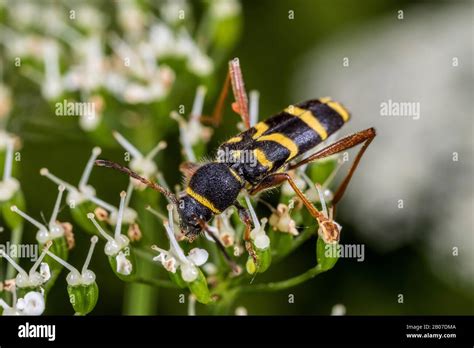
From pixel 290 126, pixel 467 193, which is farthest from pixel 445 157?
pixel 290 126

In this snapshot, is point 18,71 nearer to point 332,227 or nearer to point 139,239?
point 139,239

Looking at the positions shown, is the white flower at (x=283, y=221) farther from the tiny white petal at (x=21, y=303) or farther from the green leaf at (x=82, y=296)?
the tiny white petal at (x=21, y=303)

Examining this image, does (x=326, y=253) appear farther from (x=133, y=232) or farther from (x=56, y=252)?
(x=56, y=252)

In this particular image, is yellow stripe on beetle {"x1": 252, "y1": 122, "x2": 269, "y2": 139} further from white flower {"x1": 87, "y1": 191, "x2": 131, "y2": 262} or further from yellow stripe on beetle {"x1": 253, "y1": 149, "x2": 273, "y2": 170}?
white flower {"x1": 87, "y1": 191, "x2": 131, "y2": 262}

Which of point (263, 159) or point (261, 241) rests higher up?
point (263, 159)

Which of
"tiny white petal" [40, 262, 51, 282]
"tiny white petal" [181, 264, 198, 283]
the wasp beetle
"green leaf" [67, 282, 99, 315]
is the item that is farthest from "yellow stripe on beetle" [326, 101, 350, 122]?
"tiny white petal" [40, 262, 51, 282]

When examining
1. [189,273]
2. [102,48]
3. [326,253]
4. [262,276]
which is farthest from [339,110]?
→ [102,48]

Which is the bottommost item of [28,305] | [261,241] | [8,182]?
[28,305]
